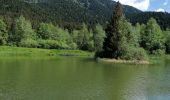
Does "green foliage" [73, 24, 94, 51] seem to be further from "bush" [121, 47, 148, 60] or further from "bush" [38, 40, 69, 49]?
"bush" [121, 47, 148, 60]

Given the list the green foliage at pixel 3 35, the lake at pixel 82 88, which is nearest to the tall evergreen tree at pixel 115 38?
the lake at pixel 82 88

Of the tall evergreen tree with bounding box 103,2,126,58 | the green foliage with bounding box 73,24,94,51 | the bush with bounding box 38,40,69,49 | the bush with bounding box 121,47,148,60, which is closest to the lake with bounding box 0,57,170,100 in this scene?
the bush with bounding box 121,47,148,60

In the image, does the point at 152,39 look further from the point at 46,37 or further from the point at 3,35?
the point at 46,37

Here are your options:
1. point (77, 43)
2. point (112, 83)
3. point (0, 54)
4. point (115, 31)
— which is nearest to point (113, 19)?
point (115, 31)

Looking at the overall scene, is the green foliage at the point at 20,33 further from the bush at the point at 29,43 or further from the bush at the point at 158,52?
the bush at the point at 158,52

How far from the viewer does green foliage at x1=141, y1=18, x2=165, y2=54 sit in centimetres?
14862

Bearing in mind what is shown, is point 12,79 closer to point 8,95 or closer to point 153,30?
point 8,95

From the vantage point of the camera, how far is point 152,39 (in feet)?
493

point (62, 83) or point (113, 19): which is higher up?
point (113, 19)

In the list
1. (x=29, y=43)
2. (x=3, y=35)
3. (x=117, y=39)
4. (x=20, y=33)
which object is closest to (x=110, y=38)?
(x=117, y=39)

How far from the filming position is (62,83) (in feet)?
183

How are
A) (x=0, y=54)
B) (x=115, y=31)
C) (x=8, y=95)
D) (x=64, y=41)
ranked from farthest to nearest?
1. (x=64, y=41)
2. (x=0, y=54)
3. (x=115, y=31)
4. (x=8, y=95)

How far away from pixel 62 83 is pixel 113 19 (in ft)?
206

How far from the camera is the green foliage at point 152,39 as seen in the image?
488ft
